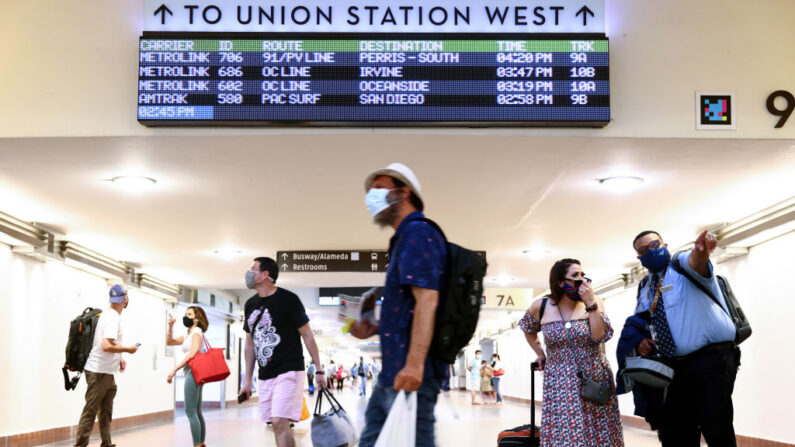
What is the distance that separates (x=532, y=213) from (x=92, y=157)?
5234 mm

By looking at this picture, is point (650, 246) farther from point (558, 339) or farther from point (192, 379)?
point (192, 379)

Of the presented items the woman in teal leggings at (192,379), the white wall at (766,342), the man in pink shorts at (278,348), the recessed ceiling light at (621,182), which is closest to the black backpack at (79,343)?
the woman in teal leggings at (192,379)

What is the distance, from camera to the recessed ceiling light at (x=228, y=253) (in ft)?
43.3

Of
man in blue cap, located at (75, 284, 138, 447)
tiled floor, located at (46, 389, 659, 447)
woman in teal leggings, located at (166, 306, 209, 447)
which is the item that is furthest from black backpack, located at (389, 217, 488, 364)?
tiled floor, located at (46, 389, 659, 447)

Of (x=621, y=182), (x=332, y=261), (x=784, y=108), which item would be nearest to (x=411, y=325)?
(x=784, y=108)

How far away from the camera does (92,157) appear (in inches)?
286

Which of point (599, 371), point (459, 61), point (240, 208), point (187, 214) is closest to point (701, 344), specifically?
point (599, 371)

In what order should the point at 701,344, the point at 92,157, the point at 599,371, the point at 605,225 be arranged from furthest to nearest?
the point at 605,225, the point at 92,157, the point at 599,371, the point at 701,344

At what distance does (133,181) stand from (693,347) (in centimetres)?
575

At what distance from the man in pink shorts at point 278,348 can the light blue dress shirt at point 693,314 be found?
2.28 meters

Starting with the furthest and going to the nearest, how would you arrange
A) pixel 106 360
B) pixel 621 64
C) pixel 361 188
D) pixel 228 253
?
pixel 228 253 → pixel 361 188 → pixel 106 360 → pixel 621 64

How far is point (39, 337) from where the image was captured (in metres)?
11.2

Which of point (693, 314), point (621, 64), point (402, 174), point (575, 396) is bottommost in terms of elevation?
point (575, 396)

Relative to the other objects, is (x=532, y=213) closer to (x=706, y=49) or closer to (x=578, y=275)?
(x=706, y=49)
